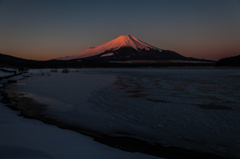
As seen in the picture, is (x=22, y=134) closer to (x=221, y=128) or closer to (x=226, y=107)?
(x=221, y=128)

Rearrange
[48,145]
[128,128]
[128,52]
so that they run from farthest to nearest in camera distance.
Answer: [128,52], [128,128], [48,145]

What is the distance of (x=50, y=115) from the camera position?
16.8 feet

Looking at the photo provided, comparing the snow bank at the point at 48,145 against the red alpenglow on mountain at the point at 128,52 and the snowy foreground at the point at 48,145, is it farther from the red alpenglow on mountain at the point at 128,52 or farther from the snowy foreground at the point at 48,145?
the red alpenglow on mountain at the point at 128,52

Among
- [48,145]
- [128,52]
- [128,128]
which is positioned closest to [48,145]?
[48,145]

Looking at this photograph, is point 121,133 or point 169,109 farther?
point 169,109

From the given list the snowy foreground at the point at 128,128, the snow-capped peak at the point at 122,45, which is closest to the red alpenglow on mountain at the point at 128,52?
the snow-capped peak at the point at 122,45

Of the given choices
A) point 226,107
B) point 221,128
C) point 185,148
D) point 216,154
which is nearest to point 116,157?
point 185,148

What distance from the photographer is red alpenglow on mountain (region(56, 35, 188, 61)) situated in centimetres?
13038

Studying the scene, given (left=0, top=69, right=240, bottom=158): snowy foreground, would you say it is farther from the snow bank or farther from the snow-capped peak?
the snow-capped peak

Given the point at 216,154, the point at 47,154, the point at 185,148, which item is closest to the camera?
the point at 47,154

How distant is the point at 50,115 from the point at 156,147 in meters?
3.28

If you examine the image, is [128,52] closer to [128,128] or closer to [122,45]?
[122,45]

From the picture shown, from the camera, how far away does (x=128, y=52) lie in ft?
475

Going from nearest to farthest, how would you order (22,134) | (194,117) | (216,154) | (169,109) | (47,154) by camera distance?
(47,154), (216,154), (22,134), (194,117), (169,109)
